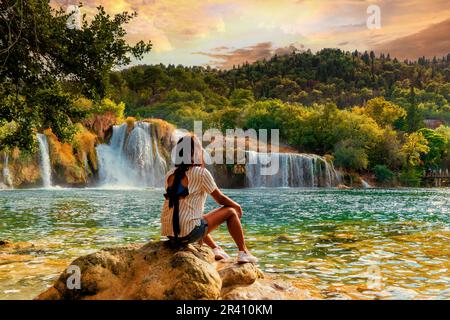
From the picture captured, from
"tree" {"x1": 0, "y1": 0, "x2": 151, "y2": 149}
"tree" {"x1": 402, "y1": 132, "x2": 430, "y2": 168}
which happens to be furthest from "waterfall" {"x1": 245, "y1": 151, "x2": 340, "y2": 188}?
"tree" {"x1": 0, "y1": 0, "x2": 151, "y2": 149}

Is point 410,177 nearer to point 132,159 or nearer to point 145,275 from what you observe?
point 132,159

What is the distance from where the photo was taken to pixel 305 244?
44.7 ft

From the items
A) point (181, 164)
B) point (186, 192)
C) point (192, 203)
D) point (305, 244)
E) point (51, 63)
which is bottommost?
point (305, 244)

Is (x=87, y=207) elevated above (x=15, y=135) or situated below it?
below

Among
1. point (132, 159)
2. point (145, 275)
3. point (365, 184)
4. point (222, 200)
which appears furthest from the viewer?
point (365, 184)

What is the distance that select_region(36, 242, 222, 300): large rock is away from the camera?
627 cm

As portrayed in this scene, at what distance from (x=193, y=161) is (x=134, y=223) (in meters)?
12.7

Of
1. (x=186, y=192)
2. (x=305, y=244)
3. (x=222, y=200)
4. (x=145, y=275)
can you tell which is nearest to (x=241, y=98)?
(x=305, y=244)

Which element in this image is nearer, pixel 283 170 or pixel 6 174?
pixel 6 174

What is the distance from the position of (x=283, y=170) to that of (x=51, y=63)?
1769 inches

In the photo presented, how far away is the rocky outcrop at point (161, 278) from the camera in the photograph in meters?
6.29
